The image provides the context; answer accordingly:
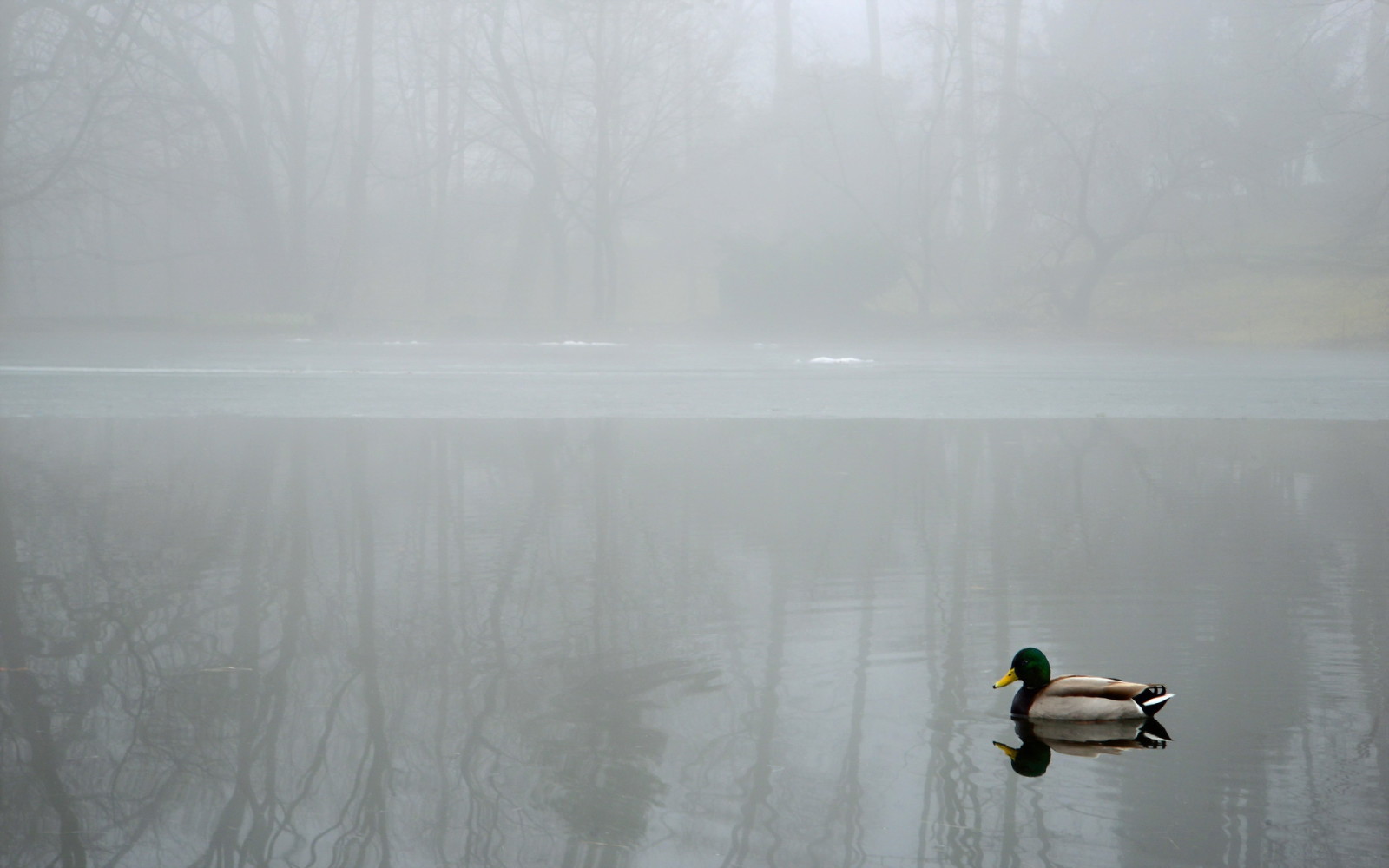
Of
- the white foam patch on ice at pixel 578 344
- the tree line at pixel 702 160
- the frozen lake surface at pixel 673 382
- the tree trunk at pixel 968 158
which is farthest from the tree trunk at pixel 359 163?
the tree trunk at pixel 968 158

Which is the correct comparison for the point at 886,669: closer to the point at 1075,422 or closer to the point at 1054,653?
the point at 1054,653

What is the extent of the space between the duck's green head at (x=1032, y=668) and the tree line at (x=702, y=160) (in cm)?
2027

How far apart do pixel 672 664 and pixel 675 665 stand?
0.04 feet

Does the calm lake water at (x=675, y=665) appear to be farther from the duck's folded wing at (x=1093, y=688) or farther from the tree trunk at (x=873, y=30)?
the tree trunk at (x=873, y=30)

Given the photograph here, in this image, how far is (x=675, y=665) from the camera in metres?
3.30

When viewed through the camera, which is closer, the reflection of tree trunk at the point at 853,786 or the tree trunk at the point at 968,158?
the reflection of tree trunk at the point at 853,786

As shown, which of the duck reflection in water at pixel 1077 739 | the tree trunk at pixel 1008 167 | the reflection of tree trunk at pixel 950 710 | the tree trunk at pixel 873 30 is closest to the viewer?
the reflection of tree trunk at pixel 950 710

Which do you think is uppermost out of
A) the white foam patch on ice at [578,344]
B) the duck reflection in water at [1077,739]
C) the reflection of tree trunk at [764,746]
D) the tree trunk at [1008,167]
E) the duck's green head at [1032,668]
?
the tree trunk at [1008,167]

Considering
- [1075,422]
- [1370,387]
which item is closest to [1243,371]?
[1370,387]

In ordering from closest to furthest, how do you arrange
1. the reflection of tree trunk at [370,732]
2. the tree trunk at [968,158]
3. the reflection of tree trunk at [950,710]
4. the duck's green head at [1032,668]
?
the reflection of tree trunk at [370,732] < the reflection of tree trunk at [950,710] < the duck's green head at [1032,668] < the tree trunk at [968,158]

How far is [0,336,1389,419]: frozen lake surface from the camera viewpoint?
9.55 m

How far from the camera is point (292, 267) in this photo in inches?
1025

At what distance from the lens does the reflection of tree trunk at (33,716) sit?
2301 millimetres

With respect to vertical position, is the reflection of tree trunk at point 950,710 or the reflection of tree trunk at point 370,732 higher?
the reflection of tree trunk at point 370,732
